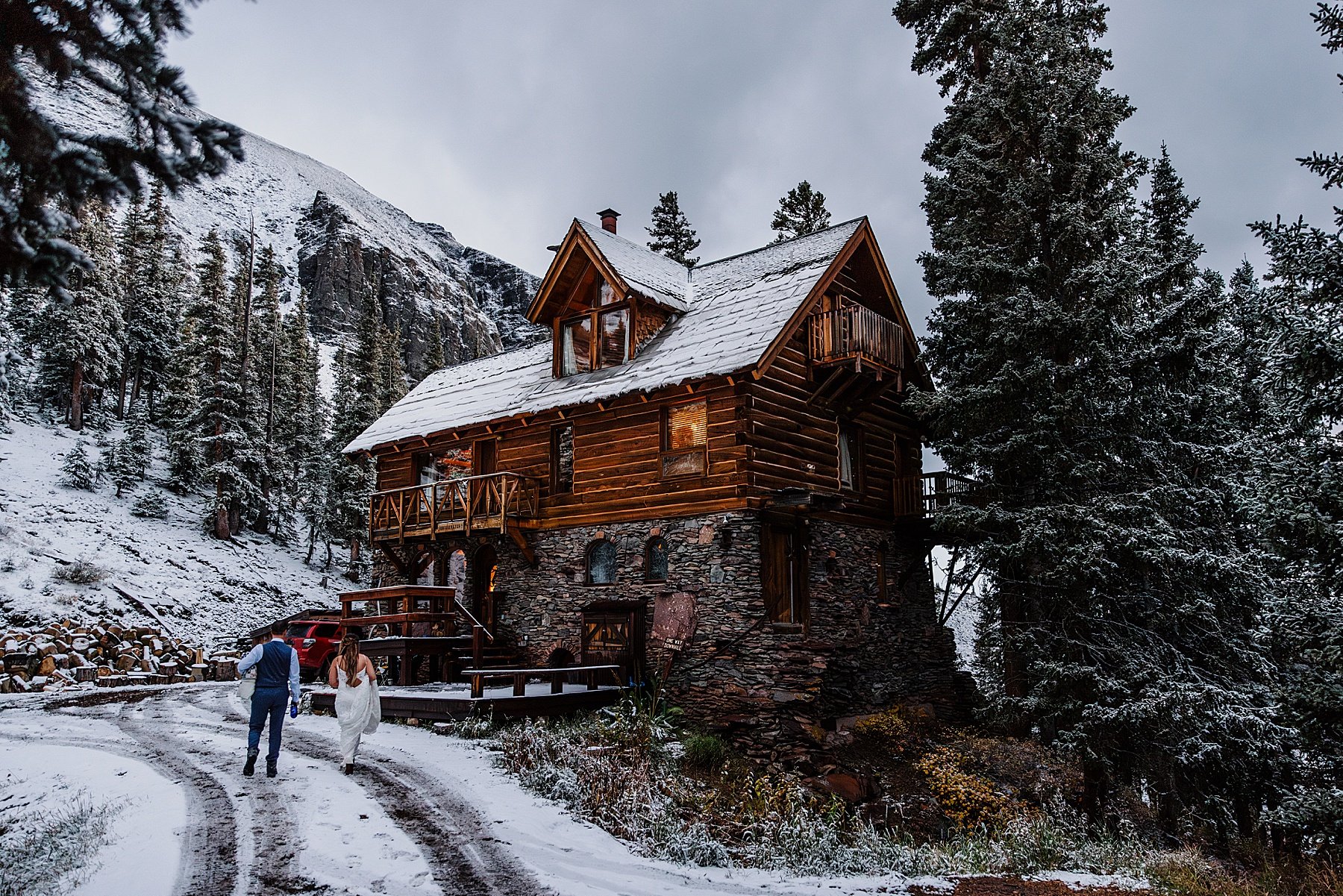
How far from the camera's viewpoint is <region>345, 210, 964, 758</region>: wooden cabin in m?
18.0

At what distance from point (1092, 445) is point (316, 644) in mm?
20582

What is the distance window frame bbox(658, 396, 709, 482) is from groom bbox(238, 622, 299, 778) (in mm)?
10168

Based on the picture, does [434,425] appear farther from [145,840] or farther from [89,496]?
[89,496]

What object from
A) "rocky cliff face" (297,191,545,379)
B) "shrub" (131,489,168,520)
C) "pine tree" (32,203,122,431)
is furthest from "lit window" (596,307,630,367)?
"rocky cliff face" (297,191,545,379)

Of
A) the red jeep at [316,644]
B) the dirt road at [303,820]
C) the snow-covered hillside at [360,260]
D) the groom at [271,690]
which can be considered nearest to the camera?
the dirt road at [303,820]

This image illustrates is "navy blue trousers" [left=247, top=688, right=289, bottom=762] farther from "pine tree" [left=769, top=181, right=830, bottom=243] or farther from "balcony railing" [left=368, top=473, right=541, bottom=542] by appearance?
"pine tree" [left=769, top=181, right=830, bottom=243]

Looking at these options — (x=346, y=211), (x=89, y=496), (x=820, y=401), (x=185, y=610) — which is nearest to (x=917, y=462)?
(x=820, y=401)

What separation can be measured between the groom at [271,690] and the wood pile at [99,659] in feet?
49.0

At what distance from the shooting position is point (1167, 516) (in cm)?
1684

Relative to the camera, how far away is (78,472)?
115 ft

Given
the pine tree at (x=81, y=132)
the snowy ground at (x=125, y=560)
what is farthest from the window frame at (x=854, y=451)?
the snowy ground at (x=125, y=560)

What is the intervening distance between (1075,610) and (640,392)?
34.4ft

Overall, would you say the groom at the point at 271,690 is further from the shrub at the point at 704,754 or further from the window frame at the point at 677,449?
the window frame at the point at 677,449

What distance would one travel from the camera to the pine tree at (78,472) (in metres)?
34.8
